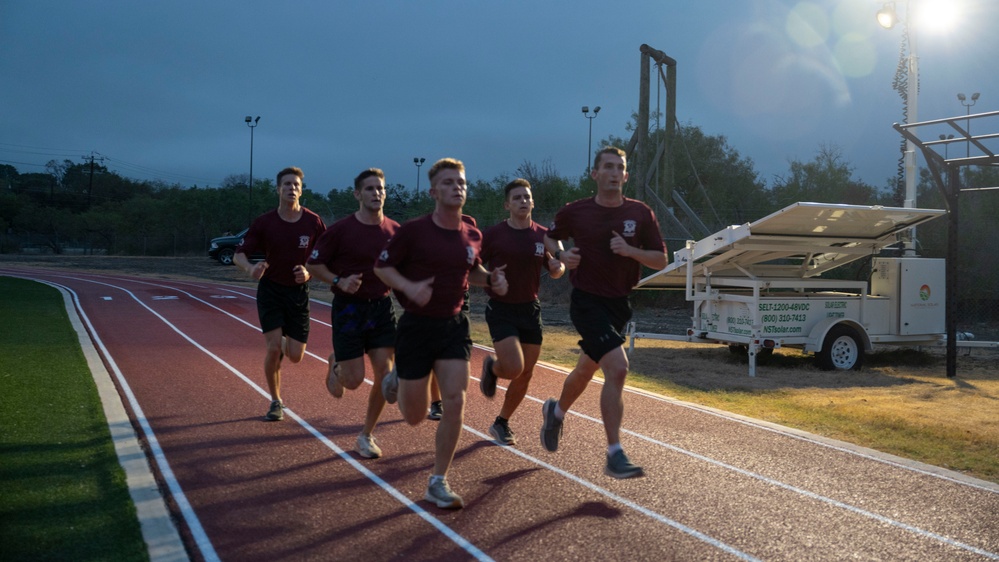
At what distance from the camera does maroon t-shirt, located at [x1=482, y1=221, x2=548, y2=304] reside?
7.01 meters

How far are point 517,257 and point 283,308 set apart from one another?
95.2 inches

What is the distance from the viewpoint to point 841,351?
13.0 metres

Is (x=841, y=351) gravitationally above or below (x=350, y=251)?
below

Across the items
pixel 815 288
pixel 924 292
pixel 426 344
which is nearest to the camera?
pixel 426 344

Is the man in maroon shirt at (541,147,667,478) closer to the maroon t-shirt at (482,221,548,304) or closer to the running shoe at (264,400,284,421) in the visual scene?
the maroon t-shirt at (482,221,548,304)

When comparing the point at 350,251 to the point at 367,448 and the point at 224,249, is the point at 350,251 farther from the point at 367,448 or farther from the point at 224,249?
the point at 224,249

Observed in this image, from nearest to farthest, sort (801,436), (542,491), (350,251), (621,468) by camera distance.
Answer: (621,468) → (542,491) → (350,251) → (801,436)

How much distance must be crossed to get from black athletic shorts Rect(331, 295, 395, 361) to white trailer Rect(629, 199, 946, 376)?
6723 millimetres

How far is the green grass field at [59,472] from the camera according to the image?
464 centimetres

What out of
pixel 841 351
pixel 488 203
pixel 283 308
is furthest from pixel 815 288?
pixel 488 203

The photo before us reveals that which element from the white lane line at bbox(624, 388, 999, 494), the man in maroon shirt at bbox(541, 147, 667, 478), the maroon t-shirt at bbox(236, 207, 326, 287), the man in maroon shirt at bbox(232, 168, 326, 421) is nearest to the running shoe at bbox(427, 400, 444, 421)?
the man in maroon shirt at bbox(232, 168, 326, 421)

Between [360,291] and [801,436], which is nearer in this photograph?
[360,291]

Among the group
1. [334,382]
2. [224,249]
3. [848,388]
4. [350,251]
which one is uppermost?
[224,249]

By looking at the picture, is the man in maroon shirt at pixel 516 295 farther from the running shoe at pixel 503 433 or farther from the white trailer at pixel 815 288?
the white trailer at pixel 815 288
